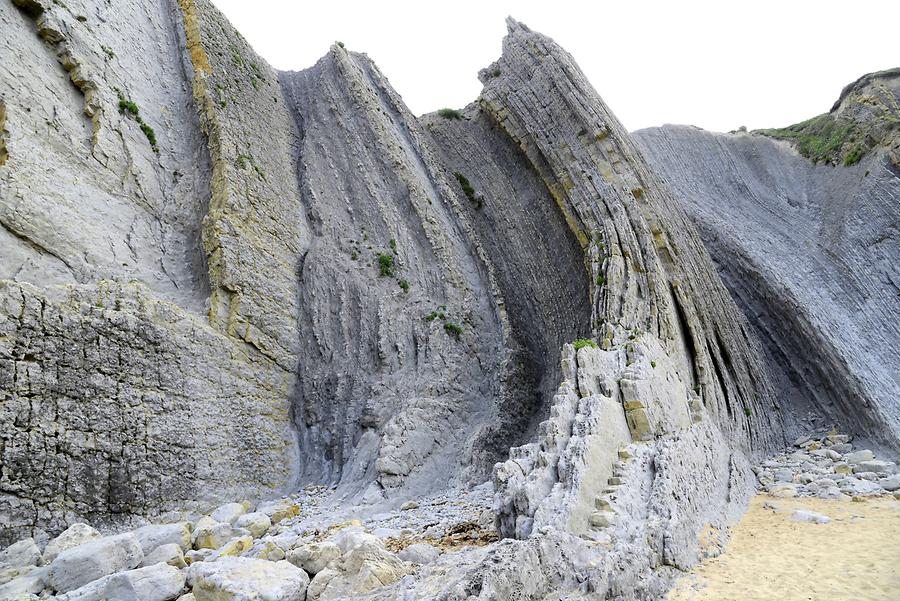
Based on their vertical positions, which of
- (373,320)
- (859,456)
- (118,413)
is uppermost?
→ (373,320)

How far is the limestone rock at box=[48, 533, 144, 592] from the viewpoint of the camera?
6.83 m

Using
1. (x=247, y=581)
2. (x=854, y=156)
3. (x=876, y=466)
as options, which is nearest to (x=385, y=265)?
(x=247, y=581)

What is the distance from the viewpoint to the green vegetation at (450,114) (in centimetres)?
2358

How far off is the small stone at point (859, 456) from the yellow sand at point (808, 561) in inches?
137

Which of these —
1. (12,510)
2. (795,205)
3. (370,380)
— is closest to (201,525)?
(12,510)

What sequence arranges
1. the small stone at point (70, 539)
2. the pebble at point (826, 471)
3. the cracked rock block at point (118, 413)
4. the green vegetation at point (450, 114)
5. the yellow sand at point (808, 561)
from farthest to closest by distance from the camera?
the green vegetation at point (450, 114) → the pebble at point (826, 471) → the cracked rock block at point (118, 413) → the small stone at point (70, 539) → the yellow sand at point (808, 561)

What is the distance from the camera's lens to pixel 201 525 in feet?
30.9

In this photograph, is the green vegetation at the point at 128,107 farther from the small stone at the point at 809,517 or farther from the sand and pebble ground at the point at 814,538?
the small stone at the point at 809,517

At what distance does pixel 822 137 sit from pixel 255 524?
1079 inches

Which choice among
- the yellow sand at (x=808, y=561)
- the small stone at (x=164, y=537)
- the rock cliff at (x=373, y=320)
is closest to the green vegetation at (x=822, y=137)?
the rock cliff at (x=373, y=320)

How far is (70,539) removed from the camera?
8.38 meters

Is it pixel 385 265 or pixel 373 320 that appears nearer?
pixel 373 320

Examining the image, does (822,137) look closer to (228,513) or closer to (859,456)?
(859,456)

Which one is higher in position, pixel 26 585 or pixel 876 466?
pixel 26 585
